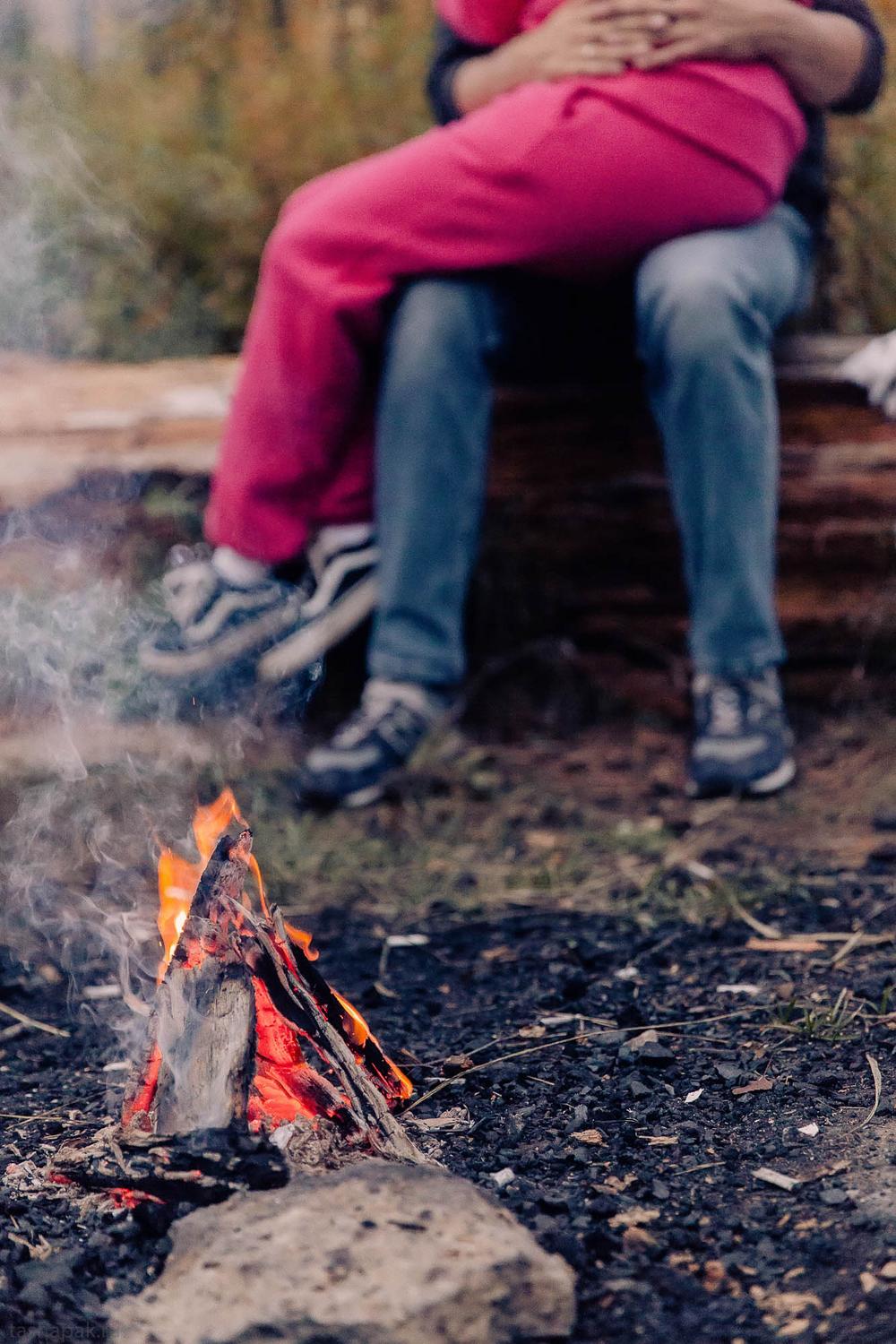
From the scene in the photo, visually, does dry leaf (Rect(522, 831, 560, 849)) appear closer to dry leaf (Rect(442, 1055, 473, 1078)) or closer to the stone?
dry leaf (Rect(442, 1055, 473, 1078))

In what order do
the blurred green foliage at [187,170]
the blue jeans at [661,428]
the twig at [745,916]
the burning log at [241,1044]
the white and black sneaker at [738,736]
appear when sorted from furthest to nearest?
the blurred green foliage at [187,170] → the white and black sneaker at [738,736] → the blue jeans at [661,428] → the twig at [745,916] → the burning log at [241,1044]

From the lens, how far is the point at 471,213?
2.77 m

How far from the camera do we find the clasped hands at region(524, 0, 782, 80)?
2682mm

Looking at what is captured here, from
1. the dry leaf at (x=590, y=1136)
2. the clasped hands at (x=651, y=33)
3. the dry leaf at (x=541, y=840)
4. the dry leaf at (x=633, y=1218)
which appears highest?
the clasped hands at (x=651, y=33)

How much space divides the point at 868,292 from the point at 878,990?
234 cm

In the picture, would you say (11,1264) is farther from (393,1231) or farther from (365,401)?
(365,401)

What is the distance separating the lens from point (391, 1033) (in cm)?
202

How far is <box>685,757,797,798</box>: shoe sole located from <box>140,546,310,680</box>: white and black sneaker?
994 millimetres

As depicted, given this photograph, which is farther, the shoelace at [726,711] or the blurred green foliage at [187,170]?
the blurred green foliage at [187,170]

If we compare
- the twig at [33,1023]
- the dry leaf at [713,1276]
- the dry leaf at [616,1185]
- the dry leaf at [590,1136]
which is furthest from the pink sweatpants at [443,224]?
the dry leaf at [713,1276]

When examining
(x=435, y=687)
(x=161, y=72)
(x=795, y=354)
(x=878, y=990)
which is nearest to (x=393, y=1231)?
(x=878, y=990)

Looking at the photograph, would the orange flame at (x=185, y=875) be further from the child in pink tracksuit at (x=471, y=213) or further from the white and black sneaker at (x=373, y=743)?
the child in pink tracksuit at (x=471, y=213)

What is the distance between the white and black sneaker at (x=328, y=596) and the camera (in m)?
3.18

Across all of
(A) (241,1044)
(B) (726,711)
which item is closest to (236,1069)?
(A) (241,1044)
